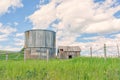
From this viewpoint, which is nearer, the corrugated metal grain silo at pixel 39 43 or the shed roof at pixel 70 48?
the corrugated metal grain silo at pixel 39 43

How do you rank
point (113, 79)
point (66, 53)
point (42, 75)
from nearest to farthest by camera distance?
point (113, 79)
point (42, 75)
point (66, 53)

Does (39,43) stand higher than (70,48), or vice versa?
(39,43)

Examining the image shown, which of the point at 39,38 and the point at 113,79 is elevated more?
the point at 39,38

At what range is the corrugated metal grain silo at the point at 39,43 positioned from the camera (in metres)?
42.9

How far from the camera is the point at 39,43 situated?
43062 mm

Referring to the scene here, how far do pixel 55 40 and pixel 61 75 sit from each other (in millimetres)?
37091

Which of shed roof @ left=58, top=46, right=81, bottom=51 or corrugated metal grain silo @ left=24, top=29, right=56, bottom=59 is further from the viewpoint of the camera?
shed roof @ left=58, top=46, right=81, bottom=51

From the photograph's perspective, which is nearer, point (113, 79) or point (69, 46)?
point (113, 79)

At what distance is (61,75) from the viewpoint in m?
8.84

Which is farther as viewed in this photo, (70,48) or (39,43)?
(70,48)

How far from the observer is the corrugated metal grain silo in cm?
4291

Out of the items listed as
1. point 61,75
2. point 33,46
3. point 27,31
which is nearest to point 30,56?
point 33,46

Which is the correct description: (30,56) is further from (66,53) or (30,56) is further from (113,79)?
(113,79)

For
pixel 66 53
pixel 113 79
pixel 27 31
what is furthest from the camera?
pixel 66 53
